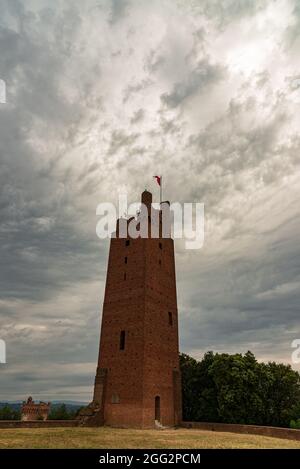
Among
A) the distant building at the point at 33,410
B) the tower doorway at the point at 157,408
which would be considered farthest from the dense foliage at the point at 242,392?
the distant building at the point at 33,410

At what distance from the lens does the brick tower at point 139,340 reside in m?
28.1

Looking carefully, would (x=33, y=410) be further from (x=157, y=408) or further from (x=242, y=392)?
(x=242, y=392)

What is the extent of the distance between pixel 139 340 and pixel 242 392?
9655 millimetres

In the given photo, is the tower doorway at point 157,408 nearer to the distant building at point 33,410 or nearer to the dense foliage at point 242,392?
the dense foliage at point 242,392

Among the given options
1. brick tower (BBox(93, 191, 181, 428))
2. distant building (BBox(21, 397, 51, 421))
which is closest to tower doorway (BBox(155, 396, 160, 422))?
brick tower (BBox(93, 191, 181, 428))

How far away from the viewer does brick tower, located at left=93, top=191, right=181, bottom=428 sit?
1106 inches

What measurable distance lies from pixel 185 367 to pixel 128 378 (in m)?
9.97

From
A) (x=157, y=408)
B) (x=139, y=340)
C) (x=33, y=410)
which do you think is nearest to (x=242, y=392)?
(x=157, y=408)

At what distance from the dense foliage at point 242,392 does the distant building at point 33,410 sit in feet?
122

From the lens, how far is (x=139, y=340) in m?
29.2

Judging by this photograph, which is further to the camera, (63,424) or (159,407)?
(159,407)
